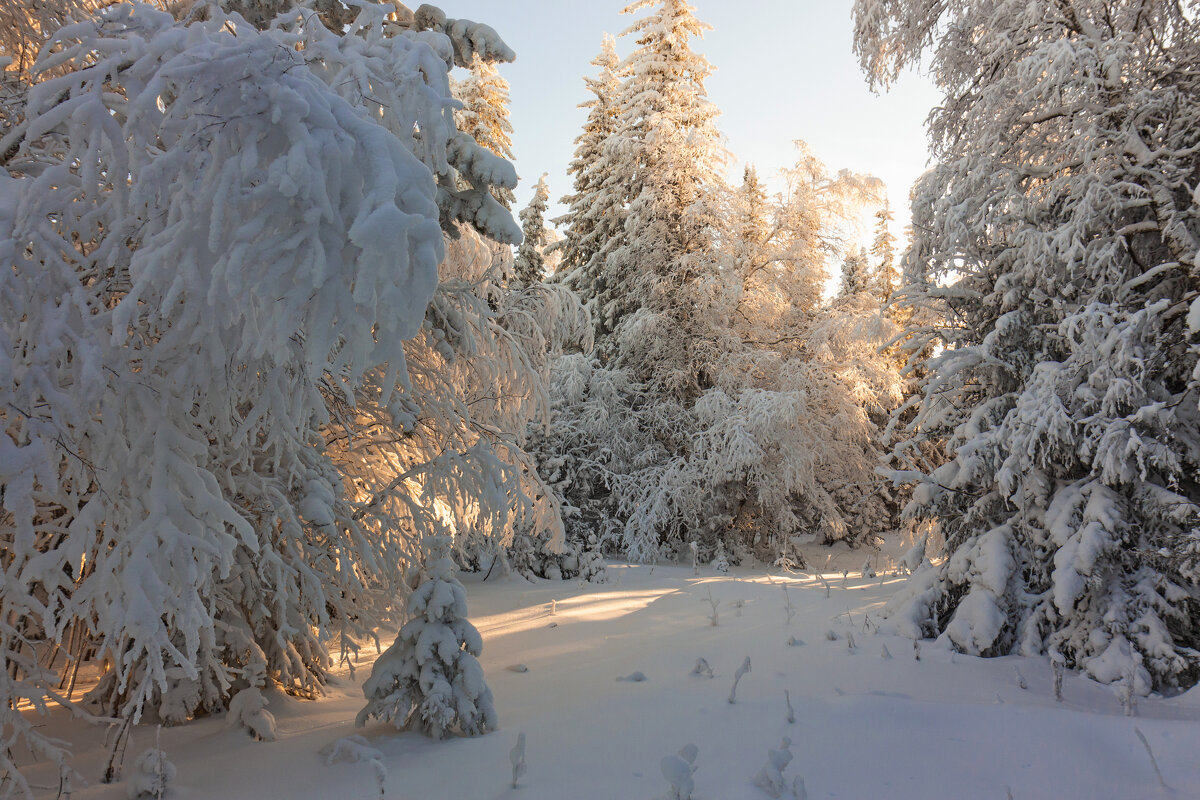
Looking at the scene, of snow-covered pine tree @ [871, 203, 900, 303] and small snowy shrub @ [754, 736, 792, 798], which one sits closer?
small snowy shrub @ [754, 736, 792, 798]

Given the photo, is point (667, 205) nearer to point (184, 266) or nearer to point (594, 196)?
point (594, 196)

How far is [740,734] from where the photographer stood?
371 centimetres

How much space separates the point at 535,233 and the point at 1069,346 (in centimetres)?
1677

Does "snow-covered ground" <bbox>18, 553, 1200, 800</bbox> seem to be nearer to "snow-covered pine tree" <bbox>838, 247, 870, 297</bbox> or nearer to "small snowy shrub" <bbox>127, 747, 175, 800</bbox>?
"small snowy shrub" <bbox>127, 747, 175, 800</bbox>

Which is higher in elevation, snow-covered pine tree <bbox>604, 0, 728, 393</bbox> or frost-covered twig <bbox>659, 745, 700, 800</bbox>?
snow-covered pine tree <bbox>604, 0, 728, 393</bbox>

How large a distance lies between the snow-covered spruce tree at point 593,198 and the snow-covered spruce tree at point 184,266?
13.1 meters

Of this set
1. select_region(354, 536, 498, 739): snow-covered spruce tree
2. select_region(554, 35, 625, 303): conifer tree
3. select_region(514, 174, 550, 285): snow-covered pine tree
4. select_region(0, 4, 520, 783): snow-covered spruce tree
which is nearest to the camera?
select_region(0, 4, 520, 783): snow-covered spruce tree

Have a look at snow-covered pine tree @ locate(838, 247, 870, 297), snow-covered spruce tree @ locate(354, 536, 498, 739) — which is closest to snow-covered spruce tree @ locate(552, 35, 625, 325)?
snow-covered pine tree @ locate(838, 247, 870, 297)

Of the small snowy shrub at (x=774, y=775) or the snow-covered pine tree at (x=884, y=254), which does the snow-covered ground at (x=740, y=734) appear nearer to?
the small snowy shrub at (x=774, y=775)

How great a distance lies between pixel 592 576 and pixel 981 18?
8079 mm

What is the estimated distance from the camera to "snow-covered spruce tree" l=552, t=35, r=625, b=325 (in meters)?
16.4

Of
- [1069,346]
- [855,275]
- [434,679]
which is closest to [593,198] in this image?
[855,275]

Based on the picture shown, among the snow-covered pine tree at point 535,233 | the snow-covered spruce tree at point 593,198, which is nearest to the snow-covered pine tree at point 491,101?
the snow-covered spruce tree at point 593,198

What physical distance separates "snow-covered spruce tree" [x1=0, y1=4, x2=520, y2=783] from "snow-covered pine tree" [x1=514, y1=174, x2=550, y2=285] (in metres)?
16.6
